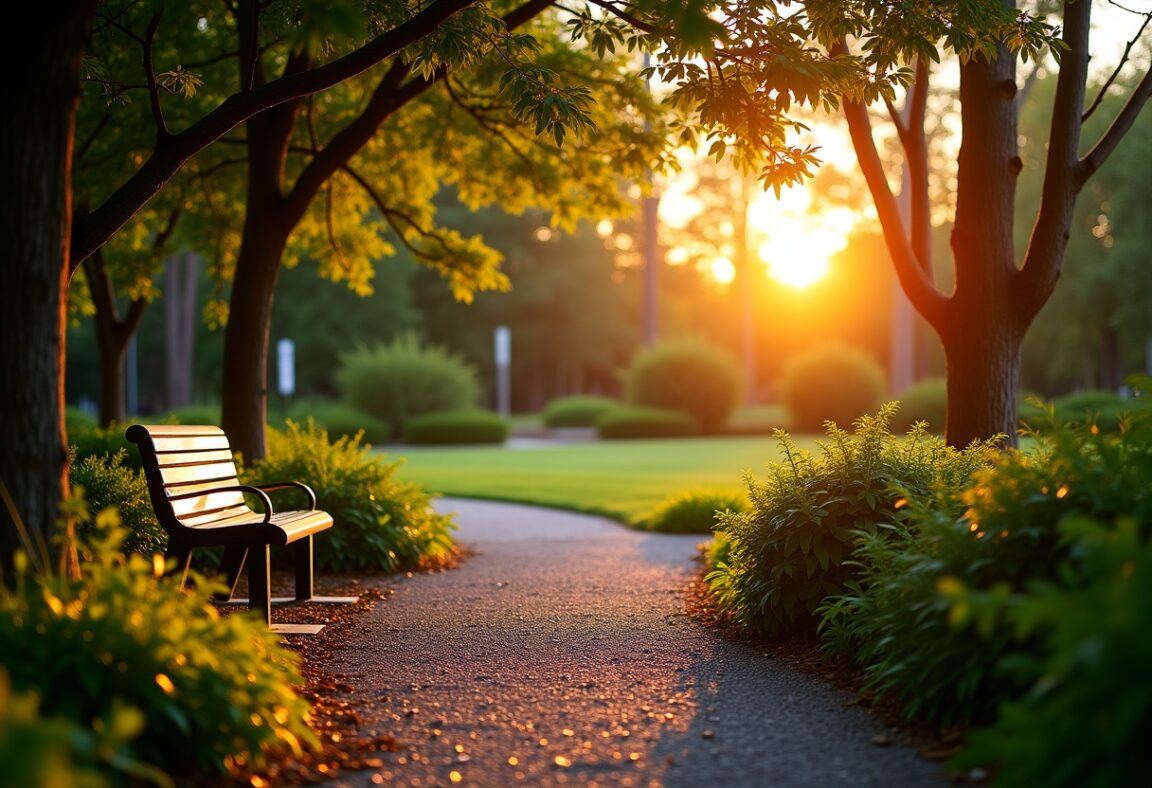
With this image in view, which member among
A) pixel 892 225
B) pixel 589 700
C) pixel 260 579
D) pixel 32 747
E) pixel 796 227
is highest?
pixel 796 227

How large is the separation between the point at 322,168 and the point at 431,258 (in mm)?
2466

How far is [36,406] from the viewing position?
12.1 feet

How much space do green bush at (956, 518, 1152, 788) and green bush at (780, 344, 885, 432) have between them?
96.4 ft

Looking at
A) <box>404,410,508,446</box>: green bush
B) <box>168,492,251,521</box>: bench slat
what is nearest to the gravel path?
<box>168,492,251,521</box>: bench slat

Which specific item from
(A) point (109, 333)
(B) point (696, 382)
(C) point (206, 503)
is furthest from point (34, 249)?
(B) point (696, 382)

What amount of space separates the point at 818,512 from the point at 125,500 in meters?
4.06

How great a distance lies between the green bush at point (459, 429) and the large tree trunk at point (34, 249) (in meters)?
28.3

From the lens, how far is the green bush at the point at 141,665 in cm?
320

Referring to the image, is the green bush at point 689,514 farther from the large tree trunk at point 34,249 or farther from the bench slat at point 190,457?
the large tree trunk at point 34,249

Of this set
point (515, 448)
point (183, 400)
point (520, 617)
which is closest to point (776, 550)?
point (520, 617)

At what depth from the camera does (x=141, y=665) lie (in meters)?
3.29

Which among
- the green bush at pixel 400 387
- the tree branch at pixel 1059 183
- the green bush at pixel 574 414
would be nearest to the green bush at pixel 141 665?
the tree branch at pixel 1059 183

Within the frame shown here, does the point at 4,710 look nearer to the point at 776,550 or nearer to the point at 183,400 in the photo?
the point at 776,550

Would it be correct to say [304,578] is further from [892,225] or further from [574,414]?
[574,414]
